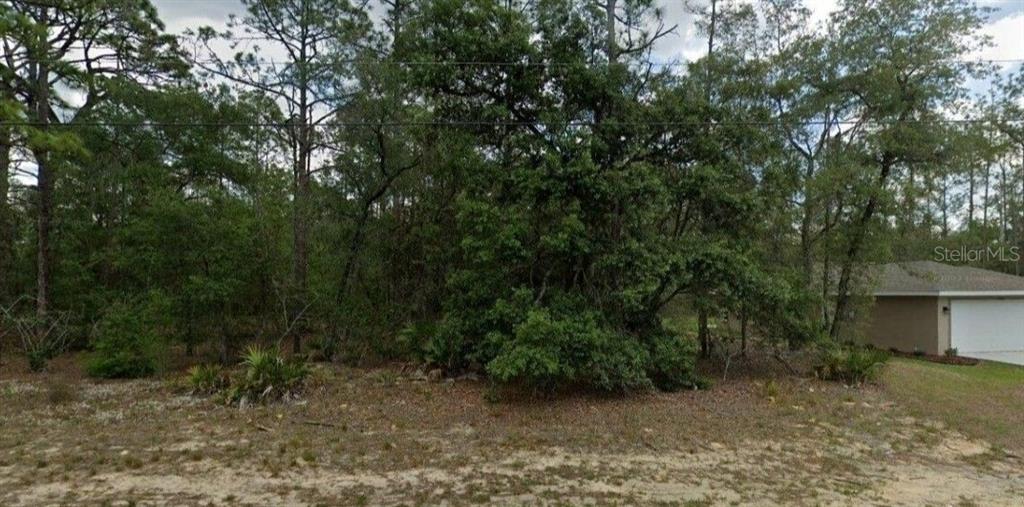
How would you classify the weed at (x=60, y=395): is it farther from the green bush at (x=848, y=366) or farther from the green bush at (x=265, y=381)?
the green bush at (x=848, y=366)

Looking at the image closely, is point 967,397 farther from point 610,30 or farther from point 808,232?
point 610,30

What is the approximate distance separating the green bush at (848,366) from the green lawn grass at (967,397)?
308mm

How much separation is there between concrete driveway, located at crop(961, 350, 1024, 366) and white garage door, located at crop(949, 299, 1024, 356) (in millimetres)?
79

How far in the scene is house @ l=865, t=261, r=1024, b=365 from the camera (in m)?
14.2

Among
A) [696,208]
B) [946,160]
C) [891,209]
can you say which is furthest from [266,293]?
[946,160]

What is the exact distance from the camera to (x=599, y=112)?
890cm

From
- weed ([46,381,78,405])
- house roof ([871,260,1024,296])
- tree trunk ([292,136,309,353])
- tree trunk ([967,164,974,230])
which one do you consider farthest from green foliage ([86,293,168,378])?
tree trunk ([967,164,974,230])

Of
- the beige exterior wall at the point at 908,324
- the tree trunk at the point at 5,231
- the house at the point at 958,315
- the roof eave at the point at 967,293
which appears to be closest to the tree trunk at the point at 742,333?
the roof eave at the point at 967,293

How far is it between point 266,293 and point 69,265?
5.09 metres

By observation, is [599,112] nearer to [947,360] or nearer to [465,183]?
[465,183]

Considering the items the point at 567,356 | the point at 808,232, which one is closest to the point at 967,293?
the point at 808,232

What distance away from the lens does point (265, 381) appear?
8.16 m

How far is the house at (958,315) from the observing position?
14164mm

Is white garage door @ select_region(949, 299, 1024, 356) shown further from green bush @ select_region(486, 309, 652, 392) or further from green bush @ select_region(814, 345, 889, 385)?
green bush @ select_region(486, 309, 652, 392)
